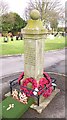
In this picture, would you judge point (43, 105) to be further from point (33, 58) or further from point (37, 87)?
point (33, 58)

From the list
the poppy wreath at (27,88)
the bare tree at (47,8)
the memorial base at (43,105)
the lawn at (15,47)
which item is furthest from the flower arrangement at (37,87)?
the bare tree at (47,8)

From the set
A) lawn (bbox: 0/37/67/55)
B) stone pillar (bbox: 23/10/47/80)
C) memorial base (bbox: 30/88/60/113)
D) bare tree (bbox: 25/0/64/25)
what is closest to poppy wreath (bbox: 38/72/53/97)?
memorial base (bbox: 30/88/60/113)

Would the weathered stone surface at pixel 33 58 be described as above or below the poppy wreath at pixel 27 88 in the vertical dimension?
above

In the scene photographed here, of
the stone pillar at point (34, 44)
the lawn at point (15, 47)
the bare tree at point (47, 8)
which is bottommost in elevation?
the lawn at point (15, 47)

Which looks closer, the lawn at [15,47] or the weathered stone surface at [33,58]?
the weathered stone surface at [33,58]

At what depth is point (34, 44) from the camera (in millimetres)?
8852

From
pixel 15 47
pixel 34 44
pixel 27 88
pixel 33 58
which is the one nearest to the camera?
pixel 34 44

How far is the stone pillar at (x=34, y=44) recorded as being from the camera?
28.6ft

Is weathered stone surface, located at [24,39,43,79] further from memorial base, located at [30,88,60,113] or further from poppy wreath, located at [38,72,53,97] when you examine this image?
memorial base, located at [30,88,60,113]

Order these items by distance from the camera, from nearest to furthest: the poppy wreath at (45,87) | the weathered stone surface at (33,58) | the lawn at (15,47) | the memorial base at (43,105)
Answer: the memorial base at (43,105)
the weathered stone surface at (33,58)
the poppy wreath at (45,87)
the lawn at (15,47)

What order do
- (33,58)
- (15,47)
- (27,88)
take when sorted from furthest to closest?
1. (15,47)
2. (27,88)
3. (33,58)

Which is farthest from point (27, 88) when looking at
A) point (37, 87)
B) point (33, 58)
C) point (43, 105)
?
point (33, 58)

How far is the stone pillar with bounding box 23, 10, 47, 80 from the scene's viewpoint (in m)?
8.71

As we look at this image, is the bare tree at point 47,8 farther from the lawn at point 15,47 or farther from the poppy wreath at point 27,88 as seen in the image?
the poppy wreath at point 27,88
